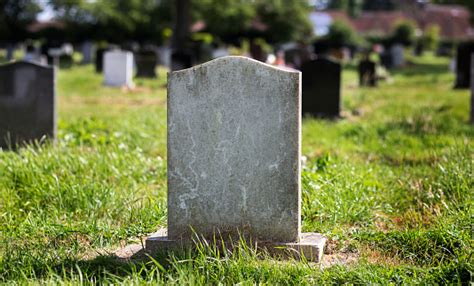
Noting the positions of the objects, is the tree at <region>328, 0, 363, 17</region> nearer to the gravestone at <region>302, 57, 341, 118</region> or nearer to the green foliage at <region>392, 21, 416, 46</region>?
the green foliage at <region>392, 21, 416, 46</region>

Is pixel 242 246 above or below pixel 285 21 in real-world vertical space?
below

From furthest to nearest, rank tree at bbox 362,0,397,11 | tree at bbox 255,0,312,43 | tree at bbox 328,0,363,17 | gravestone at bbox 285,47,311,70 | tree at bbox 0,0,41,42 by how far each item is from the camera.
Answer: tree at bbox 362,0,397,11
tree at bbox 328,0,363,17
tree at bbox 0,0,41,42
tree at bbox 255,0,312,43
gravestone at bbox 285,47,311,70

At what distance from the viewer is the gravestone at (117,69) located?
66.5 ft

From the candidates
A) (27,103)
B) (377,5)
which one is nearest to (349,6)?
(377,5)

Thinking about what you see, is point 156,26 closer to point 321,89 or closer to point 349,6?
point 321,89

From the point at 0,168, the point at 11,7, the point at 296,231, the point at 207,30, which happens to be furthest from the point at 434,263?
the point at 11,7

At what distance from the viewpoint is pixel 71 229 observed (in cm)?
504

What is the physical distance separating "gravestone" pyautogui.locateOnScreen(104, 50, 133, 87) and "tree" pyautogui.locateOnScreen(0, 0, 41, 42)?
37664 mm

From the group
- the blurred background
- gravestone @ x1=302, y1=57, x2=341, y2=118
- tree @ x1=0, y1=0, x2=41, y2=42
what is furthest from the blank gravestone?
tree @ x1=0, y1=0, x2=41, y2=42

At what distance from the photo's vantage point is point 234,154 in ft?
15.7

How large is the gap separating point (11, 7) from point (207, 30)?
642 inches

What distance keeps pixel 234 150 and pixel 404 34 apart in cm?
5921

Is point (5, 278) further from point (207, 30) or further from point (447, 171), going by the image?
point (207, 30)

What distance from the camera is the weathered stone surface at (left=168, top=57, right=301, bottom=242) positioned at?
15.5 ft
